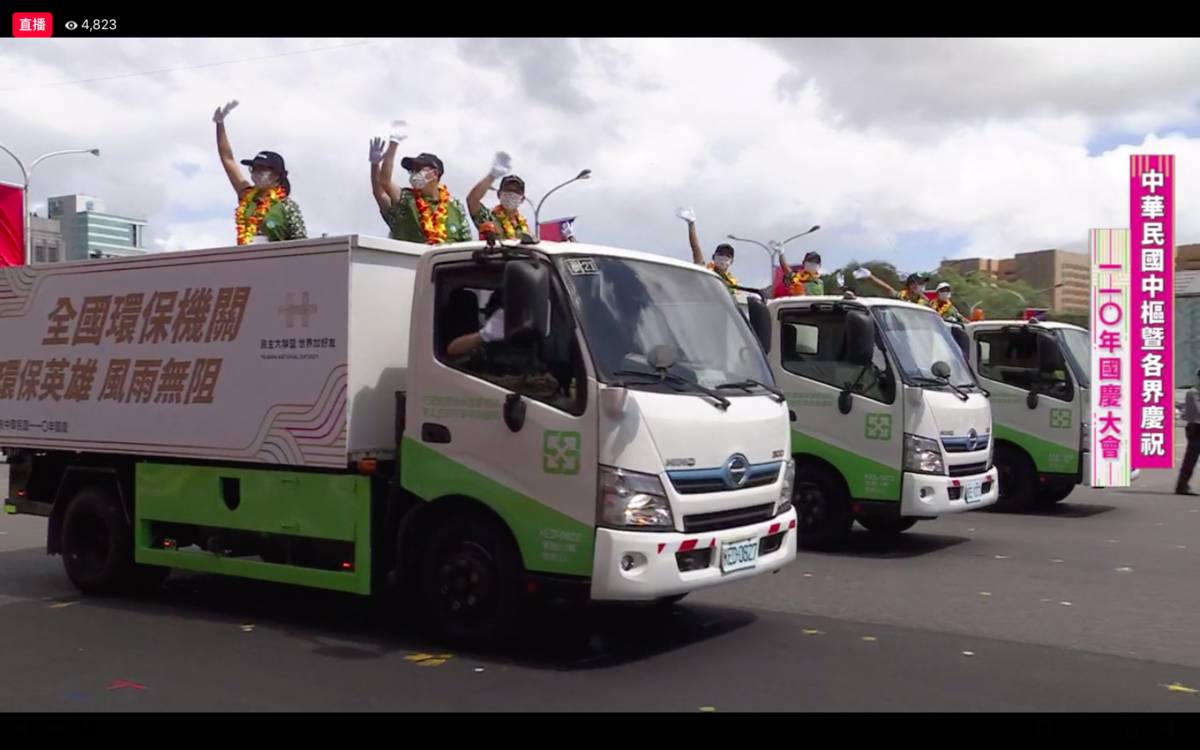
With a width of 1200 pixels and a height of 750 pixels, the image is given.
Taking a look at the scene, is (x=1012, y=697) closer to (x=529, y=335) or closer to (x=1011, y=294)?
(x=529, y=335)

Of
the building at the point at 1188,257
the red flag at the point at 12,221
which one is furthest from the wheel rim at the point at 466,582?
the building at the point at 1188,257

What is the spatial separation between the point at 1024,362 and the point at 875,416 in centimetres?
433

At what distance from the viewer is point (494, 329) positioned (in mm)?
6621

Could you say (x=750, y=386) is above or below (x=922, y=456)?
above

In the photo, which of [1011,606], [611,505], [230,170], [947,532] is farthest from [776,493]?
[947,532]

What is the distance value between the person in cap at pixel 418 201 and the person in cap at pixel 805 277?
555 cm

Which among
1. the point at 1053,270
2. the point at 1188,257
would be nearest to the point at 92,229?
the point at 1188,257

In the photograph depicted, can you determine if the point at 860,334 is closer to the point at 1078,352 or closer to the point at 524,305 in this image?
the point at 524,305

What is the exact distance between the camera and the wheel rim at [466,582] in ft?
21.5

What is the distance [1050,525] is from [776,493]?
23.8ft

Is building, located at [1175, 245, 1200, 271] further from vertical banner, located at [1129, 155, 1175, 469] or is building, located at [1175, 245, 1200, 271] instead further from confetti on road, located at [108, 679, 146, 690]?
confetti on road, located at [108, 679, 146, 690]

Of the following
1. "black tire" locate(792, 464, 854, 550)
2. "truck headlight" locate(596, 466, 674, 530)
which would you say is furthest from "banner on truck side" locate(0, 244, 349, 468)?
"black tire" locate(792, 464, 854, 550)

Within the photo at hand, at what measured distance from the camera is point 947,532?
486 inches
